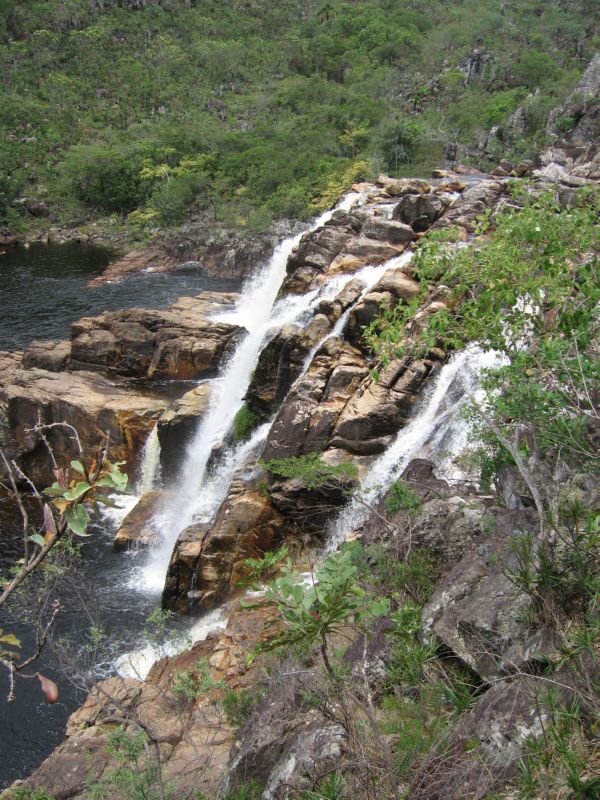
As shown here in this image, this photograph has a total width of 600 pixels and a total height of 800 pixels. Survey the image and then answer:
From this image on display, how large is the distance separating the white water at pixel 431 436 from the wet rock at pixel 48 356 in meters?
13.8

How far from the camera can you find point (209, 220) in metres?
40.9

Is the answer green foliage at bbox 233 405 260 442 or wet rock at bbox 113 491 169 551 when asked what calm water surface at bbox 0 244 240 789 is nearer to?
wet rock at bbox 113 491 169 551

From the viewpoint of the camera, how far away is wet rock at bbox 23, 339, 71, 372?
2180 cm

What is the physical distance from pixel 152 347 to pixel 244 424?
7.10m

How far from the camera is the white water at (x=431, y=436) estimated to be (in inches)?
481

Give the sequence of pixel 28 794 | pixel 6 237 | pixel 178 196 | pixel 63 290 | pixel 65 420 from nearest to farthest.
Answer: pixel 28 794 < pixel 65 420 < pixel 63 290 < pixel 178 196 < pixel 6 237

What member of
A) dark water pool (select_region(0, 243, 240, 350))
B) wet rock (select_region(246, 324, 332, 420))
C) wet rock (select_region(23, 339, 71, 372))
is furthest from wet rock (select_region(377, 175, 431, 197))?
wet rock (select_region(23, 339, 71, 372))

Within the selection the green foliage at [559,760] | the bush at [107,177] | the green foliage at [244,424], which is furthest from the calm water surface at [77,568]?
the bush at [107,177]

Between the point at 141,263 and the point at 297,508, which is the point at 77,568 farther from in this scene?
the point at 141,263

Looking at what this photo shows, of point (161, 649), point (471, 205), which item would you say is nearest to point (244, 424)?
point (161, 649)

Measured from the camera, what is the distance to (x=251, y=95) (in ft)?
201

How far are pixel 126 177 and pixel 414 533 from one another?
1788 inches

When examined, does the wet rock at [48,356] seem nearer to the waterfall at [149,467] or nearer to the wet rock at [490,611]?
the waterfall at [149,467]

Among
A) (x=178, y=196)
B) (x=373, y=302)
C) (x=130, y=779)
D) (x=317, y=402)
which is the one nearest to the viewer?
(x=130, y=779)
